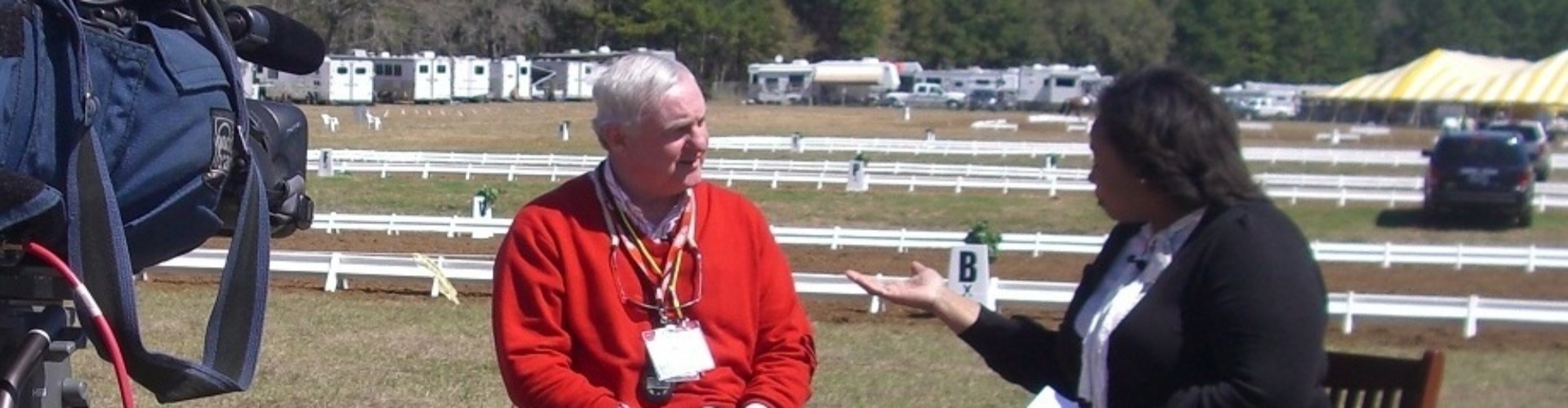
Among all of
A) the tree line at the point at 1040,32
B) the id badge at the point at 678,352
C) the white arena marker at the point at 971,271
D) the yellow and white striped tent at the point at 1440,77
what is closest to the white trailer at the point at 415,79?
the tree line at the point at 1040,32

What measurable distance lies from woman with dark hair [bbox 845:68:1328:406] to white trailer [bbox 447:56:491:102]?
229ft

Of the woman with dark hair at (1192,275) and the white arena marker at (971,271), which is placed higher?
the woman with dark hair at (1192,275)

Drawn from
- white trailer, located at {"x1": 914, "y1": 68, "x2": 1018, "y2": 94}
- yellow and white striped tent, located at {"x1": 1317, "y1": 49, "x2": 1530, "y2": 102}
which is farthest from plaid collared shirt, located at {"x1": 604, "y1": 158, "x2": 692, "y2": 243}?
white trailer, located at {"x1": 914, "y1": 68, "x2": 1018, "y2": 94}

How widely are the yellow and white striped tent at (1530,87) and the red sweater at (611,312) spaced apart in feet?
119

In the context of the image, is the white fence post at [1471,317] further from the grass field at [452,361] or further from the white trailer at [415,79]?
the white trailer at [415,79]

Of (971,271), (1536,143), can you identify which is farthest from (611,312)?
(1536,143)

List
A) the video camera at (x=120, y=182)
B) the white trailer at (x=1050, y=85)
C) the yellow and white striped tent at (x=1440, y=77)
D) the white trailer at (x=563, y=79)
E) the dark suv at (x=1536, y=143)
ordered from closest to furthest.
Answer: the video camera at (x=120, y=182)
the dark suv at (x=1536, y=143)
the yellow and white striped tent at (x=1440, y=77)
the white trailer at (x=563, y=79)
the white trailer at (x=1050, y=85)

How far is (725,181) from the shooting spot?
3347 centimetres

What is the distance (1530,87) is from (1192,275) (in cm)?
3816

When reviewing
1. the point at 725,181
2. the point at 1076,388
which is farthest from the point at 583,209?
the point at 725,181

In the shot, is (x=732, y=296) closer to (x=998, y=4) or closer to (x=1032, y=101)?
(x=1032, y=101)

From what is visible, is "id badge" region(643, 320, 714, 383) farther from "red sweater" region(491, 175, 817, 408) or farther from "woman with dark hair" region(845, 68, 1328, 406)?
"woman with dark hair" region(845, 68, 1328, 406)

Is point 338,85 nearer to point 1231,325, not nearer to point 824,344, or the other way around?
point 824,344

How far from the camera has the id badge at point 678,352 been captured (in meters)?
3.99
